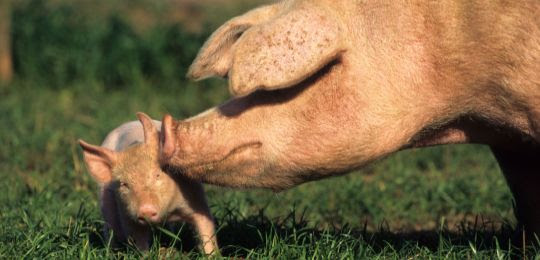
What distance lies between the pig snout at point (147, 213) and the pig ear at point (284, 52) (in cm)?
79

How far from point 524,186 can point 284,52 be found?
174 centimetres

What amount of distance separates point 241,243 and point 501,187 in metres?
2.55

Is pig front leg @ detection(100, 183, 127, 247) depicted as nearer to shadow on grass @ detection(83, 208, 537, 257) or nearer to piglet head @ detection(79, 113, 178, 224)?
shadow on grass @ detection(83, 208, 537, 257)

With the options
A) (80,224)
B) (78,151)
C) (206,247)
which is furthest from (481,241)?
(78,151)

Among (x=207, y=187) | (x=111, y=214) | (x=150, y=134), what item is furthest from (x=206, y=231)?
(x=207, y=187)

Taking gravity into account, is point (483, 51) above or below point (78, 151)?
above

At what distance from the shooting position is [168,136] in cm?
419

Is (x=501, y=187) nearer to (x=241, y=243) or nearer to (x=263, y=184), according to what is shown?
(x=241, y=243)

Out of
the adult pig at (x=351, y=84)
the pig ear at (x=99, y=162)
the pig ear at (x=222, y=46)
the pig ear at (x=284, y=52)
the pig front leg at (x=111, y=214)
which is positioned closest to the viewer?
the pig ear at (x=284, y=52)

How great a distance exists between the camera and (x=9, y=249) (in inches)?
194

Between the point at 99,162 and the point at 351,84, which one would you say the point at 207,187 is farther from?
the point at 351,84

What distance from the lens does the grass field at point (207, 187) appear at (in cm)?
520

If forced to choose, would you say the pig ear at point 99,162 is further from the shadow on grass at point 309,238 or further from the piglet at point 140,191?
the shadow on grass at point 309,238

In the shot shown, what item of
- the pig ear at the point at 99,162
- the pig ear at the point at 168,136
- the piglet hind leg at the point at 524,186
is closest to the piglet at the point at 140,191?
the pig ear at the point at 99,162
